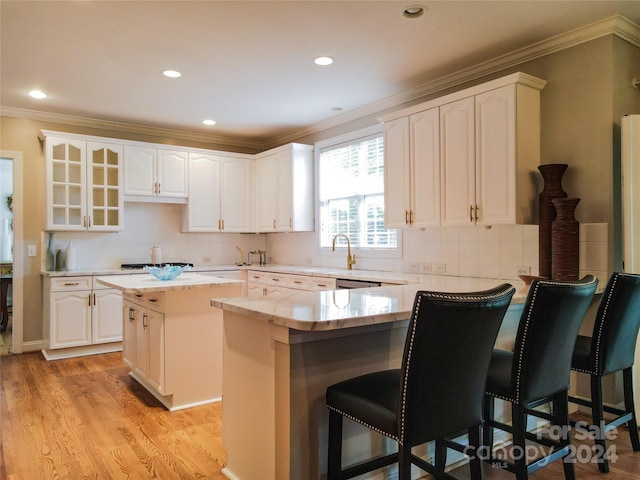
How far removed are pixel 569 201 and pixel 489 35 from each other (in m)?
1.27

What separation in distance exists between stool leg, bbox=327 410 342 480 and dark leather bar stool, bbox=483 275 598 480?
728 mm

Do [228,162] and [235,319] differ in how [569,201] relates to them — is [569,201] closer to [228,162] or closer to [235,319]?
[235,319]

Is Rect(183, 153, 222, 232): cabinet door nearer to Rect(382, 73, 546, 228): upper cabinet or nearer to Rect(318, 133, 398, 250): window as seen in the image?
Rect(318, 133, 398, 250): window

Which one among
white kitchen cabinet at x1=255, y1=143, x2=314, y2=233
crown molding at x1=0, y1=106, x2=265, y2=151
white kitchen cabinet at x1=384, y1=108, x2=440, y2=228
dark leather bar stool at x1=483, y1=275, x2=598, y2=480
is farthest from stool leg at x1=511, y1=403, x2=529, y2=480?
crown molding at x1=0, y1=106, x2=265, y2=151

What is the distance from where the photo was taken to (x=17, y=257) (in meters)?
4.83

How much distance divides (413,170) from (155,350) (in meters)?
2.47

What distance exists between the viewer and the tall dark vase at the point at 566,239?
2.86 m

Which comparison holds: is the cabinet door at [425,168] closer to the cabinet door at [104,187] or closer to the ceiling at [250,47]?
the ceiling at [250,47]

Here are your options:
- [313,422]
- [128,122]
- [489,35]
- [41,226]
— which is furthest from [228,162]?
[313,422]

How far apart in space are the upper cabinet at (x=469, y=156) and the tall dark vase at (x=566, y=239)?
27cm

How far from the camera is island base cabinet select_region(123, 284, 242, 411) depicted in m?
3.20

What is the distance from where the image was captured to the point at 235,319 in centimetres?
217

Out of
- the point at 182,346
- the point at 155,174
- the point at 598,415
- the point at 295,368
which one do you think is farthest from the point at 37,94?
the point at 598,415

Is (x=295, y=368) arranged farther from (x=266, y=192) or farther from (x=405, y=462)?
(x=266, y=192)
